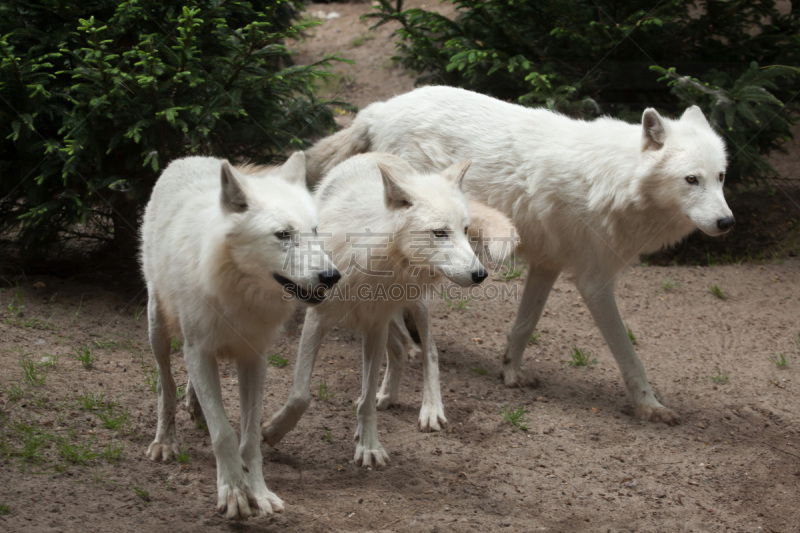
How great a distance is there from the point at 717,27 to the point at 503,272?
3.63 metres

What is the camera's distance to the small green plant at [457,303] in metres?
7.18

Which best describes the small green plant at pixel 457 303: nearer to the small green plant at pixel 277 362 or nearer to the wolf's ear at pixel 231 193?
the small green plant at pixel 277 362

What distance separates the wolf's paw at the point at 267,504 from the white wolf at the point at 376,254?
2.15 feet

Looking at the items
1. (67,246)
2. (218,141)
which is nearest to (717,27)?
(218,141)

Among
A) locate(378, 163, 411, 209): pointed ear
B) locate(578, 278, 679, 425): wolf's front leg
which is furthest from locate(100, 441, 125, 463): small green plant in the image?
locate(578, 278, 679, 425): wolf's front leg

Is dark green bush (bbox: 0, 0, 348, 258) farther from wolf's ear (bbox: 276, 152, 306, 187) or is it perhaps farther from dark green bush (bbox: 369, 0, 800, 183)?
dark green bush (bbox: 369, 0, 800, 183)

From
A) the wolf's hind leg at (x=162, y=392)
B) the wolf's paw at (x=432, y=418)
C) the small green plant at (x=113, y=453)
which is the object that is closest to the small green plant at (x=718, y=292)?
the wolf's paw at (x=432, y=418)

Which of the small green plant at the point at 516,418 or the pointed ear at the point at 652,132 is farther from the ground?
the pointed ear at the point at 652,132

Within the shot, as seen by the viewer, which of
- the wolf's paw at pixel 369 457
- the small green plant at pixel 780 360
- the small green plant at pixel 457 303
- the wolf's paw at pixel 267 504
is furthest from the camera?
the small green plant at pixel 457 303

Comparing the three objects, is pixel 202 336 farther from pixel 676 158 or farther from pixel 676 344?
pixel 676 344

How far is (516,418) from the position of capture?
528 cm

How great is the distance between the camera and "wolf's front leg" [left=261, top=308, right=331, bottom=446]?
440 centimetres

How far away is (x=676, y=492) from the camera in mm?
4449

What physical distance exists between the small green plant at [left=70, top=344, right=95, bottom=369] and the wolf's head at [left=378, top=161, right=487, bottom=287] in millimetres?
2610
